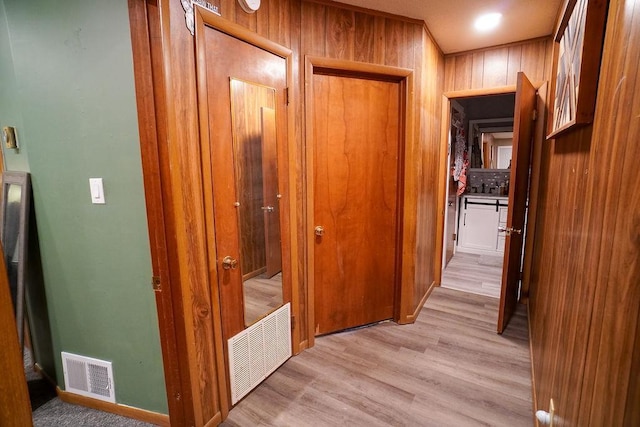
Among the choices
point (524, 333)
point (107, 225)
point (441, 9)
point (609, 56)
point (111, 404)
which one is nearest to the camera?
point (609, 56)

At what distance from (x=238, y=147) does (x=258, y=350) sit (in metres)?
1.26

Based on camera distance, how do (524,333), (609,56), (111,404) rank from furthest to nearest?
(524,333), (111,404), (609,56)

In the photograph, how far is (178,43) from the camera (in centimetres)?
131

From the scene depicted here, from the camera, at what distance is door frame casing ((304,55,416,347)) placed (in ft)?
6.85

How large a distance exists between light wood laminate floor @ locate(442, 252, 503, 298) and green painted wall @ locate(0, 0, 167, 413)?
3.12 m

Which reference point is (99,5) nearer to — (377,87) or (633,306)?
(377,87)

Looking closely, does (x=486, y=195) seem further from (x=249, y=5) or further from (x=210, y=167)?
(x=210, y=167)

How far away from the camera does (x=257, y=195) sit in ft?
6.06

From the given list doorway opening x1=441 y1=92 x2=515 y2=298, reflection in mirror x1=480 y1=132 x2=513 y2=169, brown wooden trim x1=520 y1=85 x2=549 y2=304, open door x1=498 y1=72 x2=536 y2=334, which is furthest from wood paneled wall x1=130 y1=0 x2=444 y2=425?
reflection in mirror x1=480 y1=132 x2=513 y2=169

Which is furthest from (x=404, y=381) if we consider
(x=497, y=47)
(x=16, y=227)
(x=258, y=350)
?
(x=497, y=47)

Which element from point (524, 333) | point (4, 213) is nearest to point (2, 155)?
point (4, 213)

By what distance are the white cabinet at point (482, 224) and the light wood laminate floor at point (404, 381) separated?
2080mm

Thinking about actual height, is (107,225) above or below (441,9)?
below

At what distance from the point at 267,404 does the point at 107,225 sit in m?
1.36
